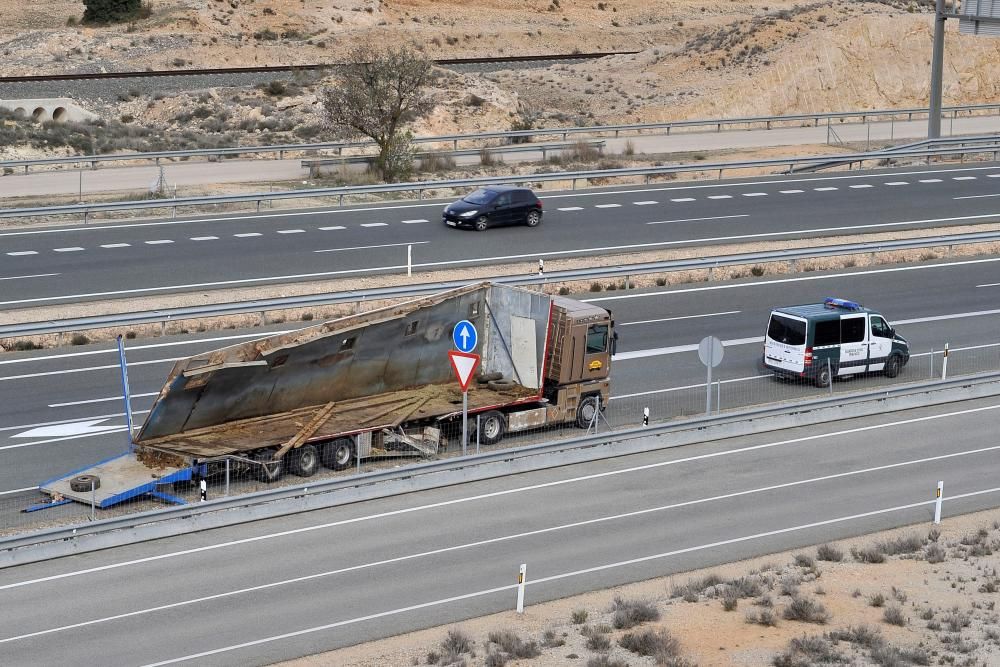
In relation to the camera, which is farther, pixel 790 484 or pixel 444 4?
pixel 444 4

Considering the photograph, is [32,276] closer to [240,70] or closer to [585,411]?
[585,411]

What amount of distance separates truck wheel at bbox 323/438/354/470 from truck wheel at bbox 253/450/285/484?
88 centimetres

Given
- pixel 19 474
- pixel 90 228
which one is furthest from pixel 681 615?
pixel 90 228

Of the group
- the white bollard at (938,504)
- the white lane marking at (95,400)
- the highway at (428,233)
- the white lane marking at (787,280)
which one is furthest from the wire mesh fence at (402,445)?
the highway at (428,233)

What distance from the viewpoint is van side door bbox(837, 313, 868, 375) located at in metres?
28.5

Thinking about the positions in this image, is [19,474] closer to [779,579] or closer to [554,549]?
[554,549]

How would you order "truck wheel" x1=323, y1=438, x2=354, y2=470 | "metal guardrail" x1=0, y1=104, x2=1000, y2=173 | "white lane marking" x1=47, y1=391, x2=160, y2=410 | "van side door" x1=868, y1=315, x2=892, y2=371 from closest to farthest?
1. "truck wheel" x1=323, y1=438, x2=354, y2=470
2. "white lane marking" x1=47, y1=391, x2=160, y2=410
3. "van side door" x1=868, y1=315, x2=892, y2=371
4. "metal guardrail" x1=0, y1=104, x2=1000, y2=173

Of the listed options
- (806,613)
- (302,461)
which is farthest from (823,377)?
(806,613)

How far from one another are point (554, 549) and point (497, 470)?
3234mm

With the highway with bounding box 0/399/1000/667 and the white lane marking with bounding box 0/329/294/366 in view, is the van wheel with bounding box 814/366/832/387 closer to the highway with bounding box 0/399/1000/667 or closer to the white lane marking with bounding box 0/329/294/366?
the highway with bounding box 0/399/1000/667

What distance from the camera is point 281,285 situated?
3600 centimetres

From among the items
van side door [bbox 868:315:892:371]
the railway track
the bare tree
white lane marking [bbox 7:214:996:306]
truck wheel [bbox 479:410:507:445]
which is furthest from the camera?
the railway track

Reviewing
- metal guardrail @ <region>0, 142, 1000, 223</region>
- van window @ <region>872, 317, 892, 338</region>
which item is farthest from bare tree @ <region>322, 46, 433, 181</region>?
van window @ <region>872, 317, 892, 338</region>

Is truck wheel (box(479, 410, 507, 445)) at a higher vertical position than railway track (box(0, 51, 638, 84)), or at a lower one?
lower
